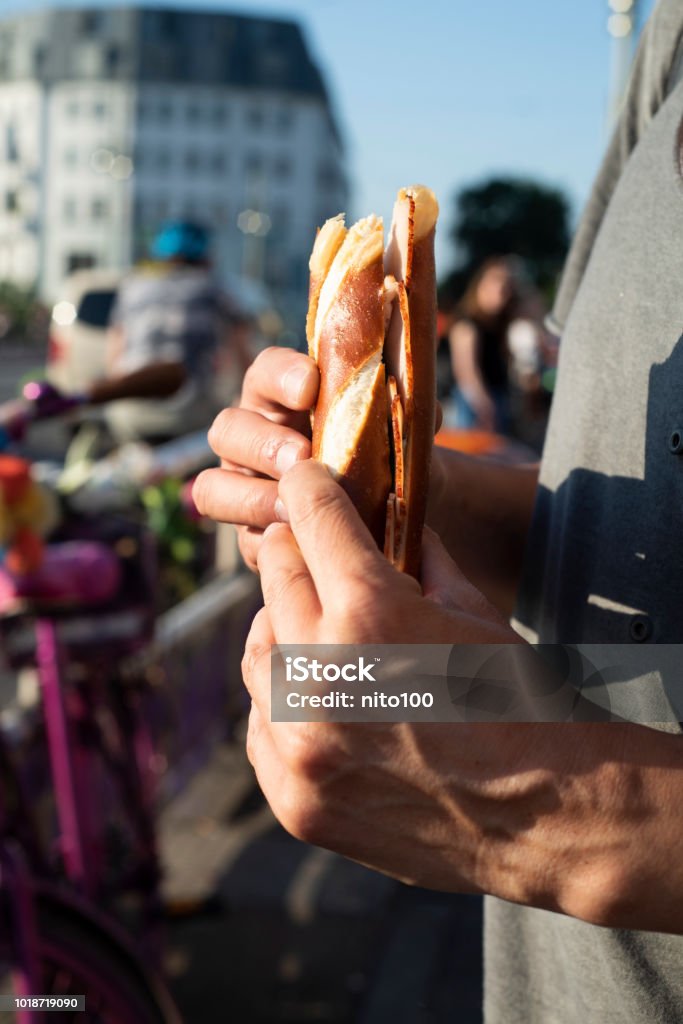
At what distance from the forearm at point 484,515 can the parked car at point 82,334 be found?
643 cm

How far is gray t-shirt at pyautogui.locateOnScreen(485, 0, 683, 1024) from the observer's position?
1.09 meters

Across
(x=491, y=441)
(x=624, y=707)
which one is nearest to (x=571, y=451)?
(x=624, y=707)

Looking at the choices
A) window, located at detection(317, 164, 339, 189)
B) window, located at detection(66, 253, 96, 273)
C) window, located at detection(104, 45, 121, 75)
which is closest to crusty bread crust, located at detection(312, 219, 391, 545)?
window, located at detection(66, 253, 96, 273)

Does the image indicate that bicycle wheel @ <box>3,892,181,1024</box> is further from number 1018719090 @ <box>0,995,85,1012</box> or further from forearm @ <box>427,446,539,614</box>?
forearm @ <box>427,446,539,614</box>

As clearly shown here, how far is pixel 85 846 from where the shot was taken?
9.20 ft

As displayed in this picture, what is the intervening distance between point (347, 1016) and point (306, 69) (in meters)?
89.6

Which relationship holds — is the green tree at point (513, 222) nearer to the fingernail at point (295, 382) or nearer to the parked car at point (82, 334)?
the parked car at point (82, 334)

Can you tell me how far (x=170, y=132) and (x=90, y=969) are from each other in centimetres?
9171

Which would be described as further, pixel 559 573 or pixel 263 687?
pixel 559 573

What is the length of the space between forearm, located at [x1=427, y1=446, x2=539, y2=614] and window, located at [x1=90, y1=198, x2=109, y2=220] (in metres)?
88.3

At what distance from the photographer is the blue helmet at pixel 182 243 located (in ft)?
18.8

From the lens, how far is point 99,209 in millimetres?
85375

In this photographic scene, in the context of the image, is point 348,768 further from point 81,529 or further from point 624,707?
point 81,529

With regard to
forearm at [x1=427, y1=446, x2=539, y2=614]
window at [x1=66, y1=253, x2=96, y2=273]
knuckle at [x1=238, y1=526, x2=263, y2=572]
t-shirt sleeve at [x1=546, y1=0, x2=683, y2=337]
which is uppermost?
t-shirt sleeve at [x1=546, y1=0, x2=683, y2=337]
